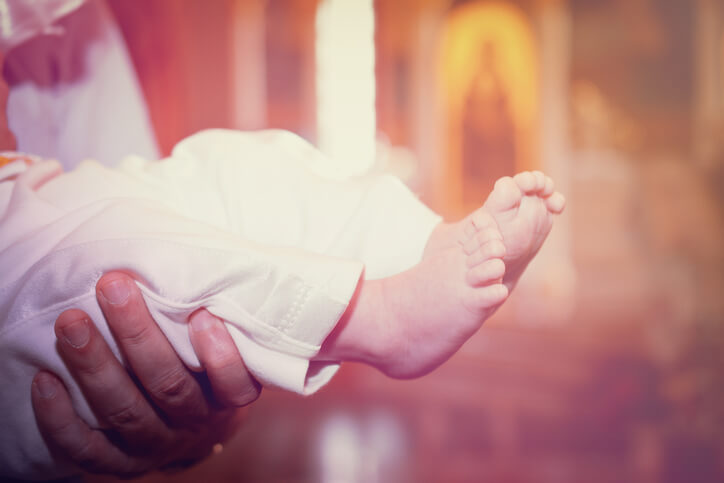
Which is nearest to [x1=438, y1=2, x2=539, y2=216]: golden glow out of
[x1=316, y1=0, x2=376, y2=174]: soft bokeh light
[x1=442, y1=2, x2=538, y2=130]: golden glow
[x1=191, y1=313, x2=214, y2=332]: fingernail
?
[x1=442, y1=2, x2=538, y2=130]: golden glow

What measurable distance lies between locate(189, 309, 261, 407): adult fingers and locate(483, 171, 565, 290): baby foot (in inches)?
11.4

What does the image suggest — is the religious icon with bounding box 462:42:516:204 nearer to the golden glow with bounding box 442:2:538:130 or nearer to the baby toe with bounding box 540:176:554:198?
the golden glow with bounding box 442:2:538:130

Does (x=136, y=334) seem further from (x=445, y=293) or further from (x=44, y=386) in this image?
(x=445, y=293)

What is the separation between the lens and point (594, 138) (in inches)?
130

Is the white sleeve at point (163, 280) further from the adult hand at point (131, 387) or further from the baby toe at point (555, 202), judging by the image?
the baby toe at point (555, 202)

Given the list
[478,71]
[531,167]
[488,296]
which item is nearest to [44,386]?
[488,296]

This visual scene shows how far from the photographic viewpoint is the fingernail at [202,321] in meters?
0.49

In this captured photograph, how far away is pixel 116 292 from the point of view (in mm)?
455

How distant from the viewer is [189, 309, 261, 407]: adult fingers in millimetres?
487

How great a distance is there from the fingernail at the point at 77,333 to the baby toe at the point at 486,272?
367 mm

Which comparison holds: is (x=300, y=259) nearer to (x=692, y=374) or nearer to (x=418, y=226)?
(x=418, y=226)

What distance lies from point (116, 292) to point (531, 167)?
10.9 ft

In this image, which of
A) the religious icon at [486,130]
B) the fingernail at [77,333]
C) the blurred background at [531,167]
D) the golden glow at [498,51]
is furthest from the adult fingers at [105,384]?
the golden glow at [498,51]

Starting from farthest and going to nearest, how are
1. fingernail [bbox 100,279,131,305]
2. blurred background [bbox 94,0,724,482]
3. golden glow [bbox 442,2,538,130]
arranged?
golden glow [bbox 442,2,538,130]
blurred background [bbox 94,0,724,482]
fingernail [bbox 100,279,131,305]
